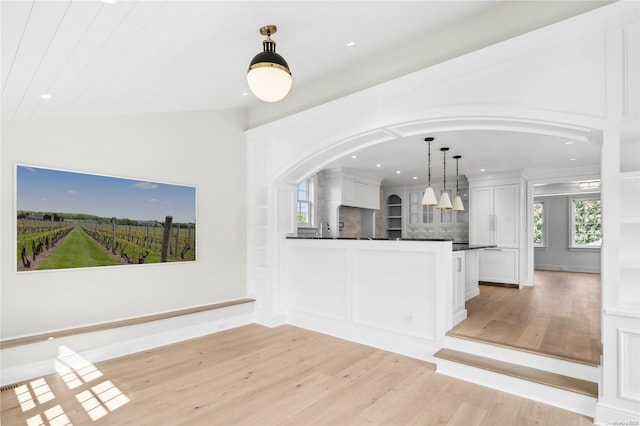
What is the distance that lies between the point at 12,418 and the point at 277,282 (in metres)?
3.09

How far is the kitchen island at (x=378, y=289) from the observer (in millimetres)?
3760

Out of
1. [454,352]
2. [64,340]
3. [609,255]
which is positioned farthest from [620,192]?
[64,340]

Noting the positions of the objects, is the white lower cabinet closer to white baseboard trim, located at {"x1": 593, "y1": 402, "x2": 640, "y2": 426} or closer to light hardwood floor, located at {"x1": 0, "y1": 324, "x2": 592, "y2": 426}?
light hardwood floor, located at {"x1": 0, "y1": 324, "x2": 592, "y2": 426}

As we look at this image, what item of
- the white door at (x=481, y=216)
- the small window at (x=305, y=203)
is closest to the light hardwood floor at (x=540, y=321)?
the white door at (x=481, y=216)

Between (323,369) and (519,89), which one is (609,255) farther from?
(323,369)

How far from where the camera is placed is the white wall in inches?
131

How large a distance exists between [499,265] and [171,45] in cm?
744

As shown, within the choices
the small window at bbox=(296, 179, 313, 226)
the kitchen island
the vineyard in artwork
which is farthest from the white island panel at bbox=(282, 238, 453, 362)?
the small window at bbox=(296, 179, 313, 226)

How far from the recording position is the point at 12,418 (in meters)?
2.61

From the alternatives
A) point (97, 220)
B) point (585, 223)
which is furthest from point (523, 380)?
Answer: point (585, 223)

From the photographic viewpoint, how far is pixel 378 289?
4.23 metres

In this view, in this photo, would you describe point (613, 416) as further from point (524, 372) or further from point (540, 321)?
point (540, 321)

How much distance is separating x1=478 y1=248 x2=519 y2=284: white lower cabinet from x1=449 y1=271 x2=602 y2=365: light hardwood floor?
0.43 meters

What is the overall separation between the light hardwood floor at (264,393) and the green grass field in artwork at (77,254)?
946 millimetres
